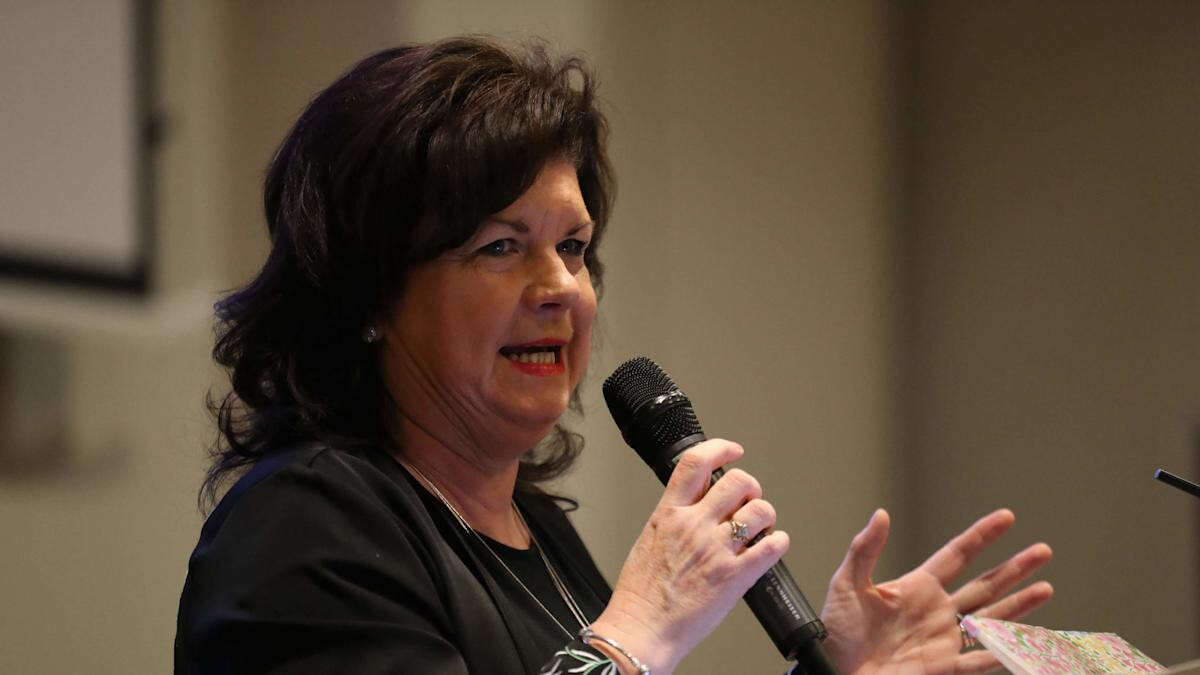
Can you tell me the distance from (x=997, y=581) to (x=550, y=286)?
77 centimetres

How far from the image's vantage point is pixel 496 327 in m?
1.41

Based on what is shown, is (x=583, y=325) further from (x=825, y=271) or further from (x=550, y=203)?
(x=825, y=271)

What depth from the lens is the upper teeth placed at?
4.76 feet

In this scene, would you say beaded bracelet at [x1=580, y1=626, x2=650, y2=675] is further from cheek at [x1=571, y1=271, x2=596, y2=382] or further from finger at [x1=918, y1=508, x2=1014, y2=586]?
finger at [x1=918, y1=508, x2=1014, y2=586]

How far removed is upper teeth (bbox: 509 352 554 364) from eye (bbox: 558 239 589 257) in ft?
0.42

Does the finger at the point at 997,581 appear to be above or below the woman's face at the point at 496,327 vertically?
below

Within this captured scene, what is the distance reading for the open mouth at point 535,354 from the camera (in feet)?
4.75

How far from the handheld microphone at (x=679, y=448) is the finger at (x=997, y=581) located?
1.38ft

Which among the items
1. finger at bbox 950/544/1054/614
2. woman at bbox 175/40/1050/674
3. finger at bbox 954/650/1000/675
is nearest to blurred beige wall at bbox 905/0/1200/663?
finger at bbox 950/544/1054/614

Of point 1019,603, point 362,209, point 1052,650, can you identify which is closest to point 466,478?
point 362,209

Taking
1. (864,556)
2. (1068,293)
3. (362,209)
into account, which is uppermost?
(362,209)

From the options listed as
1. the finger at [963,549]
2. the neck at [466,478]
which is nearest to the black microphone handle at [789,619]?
the neck at [466,478]

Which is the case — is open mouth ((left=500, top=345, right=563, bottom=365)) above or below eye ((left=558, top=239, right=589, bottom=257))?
below

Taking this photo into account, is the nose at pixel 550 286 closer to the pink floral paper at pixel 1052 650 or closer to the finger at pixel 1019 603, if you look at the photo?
the pink floral paper at pixel 1052 650
